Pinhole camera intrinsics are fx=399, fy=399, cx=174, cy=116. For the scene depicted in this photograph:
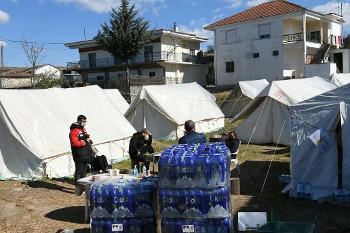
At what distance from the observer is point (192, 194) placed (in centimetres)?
478

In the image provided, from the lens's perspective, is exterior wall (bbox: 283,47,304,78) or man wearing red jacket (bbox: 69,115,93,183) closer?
man wearing red jacket (bbox: 69,115,93,183)

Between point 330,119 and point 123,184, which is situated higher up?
point 330,119

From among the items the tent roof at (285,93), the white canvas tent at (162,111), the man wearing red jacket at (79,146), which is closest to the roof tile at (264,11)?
the tent roof at (285,93)

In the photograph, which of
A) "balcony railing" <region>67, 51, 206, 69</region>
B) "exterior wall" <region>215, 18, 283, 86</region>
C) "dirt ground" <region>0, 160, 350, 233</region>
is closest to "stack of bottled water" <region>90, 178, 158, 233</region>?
"dirt ground" <region>0, 160, 350, 233</region>

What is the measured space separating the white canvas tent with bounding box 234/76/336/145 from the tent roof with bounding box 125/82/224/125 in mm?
2611

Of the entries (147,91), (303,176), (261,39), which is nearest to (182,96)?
(147,91)

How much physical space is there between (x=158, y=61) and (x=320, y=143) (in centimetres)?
2932

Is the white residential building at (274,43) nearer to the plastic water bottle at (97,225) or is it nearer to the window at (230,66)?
the window at (230,66)

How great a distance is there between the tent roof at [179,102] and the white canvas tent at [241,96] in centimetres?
214

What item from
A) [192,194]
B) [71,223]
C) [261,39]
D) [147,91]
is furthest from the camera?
[261,39]

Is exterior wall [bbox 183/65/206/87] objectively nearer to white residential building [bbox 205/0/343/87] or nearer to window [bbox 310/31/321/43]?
white residential building [bbox 205/0/343/87]

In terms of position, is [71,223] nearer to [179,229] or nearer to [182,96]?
[179,229]

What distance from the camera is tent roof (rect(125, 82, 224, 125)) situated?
15.9m

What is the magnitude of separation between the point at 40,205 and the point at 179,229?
13.1ft
